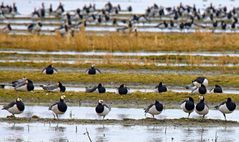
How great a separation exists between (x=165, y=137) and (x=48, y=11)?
51.4 metres

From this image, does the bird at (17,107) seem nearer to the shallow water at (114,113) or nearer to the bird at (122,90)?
the shallow water at (114,113)

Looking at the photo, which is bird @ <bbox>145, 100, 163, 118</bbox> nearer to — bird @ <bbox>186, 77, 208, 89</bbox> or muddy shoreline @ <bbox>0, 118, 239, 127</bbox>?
muddy shoreline @ <bbox>0, 118, 239, 127</bbox>

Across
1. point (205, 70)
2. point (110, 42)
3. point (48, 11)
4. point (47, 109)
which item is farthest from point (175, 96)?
point (48, 11)

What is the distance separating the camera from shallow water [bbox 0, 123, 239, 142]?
1677 centimetres

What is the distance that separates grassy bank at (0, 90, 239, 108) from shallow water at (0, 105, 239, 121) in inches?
33.9

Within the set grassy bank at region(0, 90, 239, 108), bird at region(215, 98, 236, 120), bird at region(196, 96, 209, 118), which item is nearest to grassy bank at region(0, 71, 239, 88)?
grassy bank at region(0, 90, 239, 108)

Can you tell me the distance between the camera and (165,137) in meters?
17.1

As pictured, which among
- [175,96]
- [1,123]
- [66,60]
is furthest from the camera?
[66,60]

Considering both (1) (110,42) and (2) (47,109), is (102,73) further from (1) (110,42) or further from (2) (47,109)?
(1) (110,42)

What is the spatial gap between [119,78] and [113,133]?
9716mm

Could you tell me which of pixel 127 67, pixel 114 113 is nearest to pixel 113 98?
pixel 114 113

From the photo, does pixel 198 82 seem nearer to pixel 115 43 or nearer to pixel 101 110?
pixel 101 110

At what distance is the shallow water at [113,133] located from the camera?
16766 mm

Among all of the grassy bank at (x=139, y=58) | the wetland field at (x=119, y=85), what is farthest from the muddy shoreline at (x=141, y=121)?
the grassy bank at (x=139, y=58)
